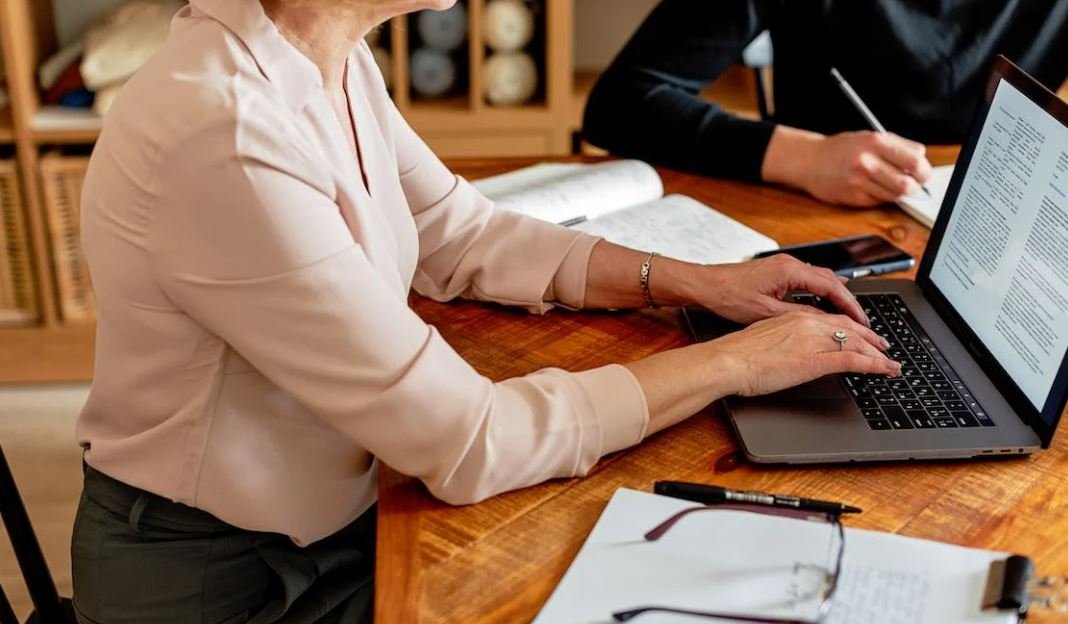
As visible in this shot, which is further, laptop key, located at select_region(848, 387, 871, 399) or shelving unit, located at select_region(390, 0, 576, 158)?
shelving unit, located at select_region(390, 0, 576, 158)

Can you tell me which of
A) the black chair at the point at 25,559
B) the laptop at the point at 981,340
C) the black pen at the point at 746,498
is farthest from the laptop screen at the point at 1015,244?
the black chair at the point at 25,559

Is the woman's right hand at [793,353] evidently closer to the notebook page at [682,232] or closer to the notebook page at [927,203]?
the notebook page at [682,232]

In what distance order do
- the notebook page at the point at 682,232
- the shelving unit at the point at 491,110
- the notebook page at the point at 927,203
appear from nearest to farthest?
the notebook page at the point at 682,232
the notebook page at the point at 927,203
the shelving unit at the point at 491,110

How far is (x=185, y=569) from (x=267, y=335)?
31 centimetres

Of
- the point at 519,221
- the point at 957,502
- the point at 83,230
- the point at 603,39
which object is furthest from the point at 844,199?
the point at 603,39

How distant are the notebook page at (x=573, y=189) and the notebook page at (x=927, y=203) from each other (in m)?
0.32

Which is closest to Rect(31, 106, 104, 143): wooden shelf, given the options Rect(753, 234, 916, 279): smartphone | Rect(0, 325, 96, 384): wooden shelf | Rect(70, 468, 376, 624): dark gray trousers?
Rect(0, 325, 96, 384): wooden shelf

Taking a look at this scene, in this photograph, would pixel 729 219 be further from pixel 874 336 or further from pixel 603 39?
pixel 603 39

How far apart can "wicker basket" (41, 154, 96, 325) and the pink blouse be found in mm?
1627

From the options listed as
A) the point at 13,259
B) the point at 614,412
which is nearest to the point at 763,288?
the point at 614,412

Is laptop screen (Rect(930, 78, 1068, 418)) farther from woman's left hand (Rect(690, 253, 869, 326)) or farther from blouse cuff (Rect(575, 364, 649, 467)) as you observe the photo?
blouse cuff (Rect(575, 364, 649, 467))

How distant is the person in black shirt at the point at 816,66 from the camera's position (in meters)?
1.71

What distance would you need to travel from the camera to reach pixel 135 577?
1.11m

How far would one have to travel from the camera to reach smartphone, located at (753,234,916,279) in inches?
54.2
